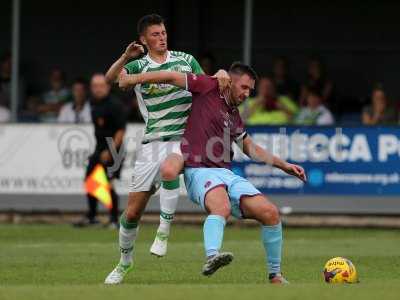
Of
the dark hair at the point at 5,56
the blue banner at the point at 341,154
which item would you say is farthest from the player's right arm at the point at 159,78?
the dark hair at the point at 5,56

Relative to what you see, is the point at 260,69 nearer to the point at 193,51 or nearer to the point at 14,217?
the point at 193,51

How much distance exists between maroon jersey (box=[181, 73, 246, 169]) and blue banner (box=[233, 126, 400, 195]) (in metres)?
8.87

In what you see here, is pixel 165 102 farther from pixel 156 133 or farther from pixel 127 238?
pixel 127 238

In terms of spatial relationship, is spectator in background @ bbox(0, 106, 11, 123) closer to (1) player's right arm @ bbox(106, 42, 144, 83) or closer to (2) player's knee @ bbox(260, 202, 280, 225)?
(1) player's right arm @ bbox(106, 42, 144, 83)

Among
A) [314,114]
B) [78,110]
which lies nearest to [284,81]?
[314,114]

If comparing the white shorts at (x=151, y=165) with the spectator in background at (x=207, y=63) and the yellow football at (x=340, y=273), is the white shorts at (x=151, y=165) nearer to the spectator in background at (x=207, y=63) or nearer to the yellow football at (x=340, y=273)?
the yellow football at (x=340, y=273)

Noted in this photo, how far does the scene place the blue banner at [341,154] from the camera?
20625mm

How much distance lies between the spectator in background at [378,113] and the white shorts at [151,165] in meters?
8.77

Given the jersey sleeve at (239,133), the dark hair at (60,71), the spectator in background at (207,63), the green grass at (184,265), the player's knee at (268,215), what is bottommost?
the green grass at (184,265)

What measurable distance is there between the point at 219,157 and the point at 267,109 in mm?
9370

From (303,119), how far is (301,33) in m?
3.70

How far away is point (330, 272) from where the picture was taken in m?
11.9

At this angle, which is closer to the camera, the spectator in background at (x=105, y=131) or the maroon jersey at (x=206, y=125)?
the maroon jersey at (x=206, y=125)

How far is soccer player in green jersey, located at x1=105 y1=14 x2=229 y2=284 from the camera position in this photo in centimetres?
1241
